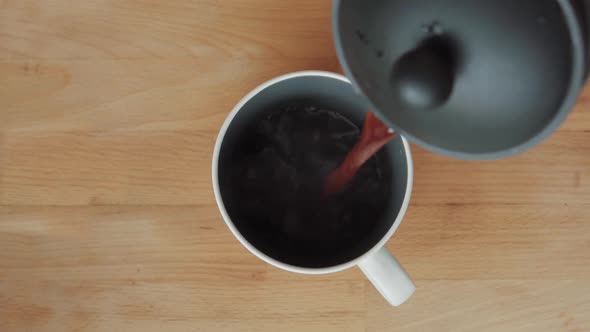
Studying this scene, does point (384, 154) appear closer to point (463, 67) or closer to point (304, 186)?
point (304, 186)

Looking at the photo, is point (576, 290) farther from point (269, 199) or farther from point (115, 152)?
point (115, 152)

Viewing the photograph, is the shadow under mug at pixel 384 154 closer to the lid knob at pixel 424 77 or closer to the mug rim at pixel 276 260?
the mug rim at pixel 276 260

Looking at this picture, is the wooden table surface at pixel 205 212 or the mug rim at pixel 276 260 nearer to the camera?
the mug rim at pixel 276 260

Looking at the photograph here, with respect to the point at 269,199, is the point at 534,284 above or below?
below

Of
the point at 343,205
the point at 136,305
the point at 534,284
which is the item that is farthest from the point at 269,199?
the point at 534,284

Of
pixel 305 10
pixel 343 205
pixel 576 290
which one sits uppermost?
pixel 305 10

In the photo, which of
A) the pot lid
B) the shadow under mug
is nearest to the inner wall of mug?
the shadow under mug

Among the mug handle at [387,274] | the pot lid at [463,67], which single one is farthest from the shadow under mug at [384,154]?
the pot lid at [463,67]

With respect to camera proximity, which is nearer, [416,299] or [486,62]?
[486,62]
